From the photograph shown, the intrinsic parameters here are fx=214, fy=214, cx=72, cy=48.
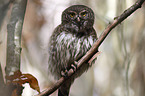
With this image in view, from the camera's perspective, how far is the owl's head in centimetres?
137

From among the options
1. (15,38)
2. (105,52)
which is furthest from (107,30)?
(105,52)

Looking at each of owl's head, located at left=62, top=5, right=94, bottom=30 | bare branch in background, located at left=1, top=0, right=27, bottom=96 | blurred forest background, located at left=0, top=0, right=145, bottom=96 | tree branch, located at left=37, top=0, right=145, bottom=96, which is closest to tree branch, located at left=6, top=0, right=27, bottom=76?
bare branch in background, located at left=1, top=0, right=27, bottom=96

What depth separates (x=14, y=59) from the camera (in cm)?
101

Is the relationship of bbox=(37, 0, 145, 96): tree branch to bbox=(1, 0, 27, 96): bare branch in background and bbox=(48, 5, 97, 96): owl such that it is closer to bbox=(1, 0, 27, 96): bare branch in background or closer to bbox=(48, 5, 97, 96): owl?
bbox=(1, 0, 27, 96): bare branch in background

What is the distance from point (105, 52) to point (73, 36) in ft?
4.79

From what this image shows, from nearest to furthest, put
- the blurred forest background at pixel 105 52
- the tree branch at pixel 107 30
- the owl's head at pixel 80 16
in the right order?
the tree branch at pixel 107 30 < the owl's head at pixel 80 16 < the blurred forest background at pixel 105 52

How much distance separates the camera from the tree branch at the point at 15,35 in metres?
1.00

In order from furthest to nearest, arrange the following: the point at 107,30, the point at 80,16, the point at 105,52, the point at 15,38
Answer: the point at 105,52 → the point at 80,16 → the point at 15,38 → the point at 107,30

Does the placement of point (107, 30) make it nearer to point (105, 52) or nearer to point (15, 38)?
point (15, 38)

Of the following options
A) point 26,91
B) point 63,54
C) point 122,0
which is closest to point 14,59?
point 63,54

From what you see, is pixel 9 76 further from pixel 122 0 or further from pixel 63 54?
pixel 122 0

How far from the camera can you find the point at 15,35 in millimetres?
1049

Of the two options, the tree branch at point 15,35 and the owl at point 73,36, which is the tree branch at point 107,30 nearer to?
the tree branch at point 15,35

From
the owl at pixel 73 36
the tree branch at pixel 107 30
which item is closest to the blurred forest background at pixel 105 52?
the owl at pixel 73 36
